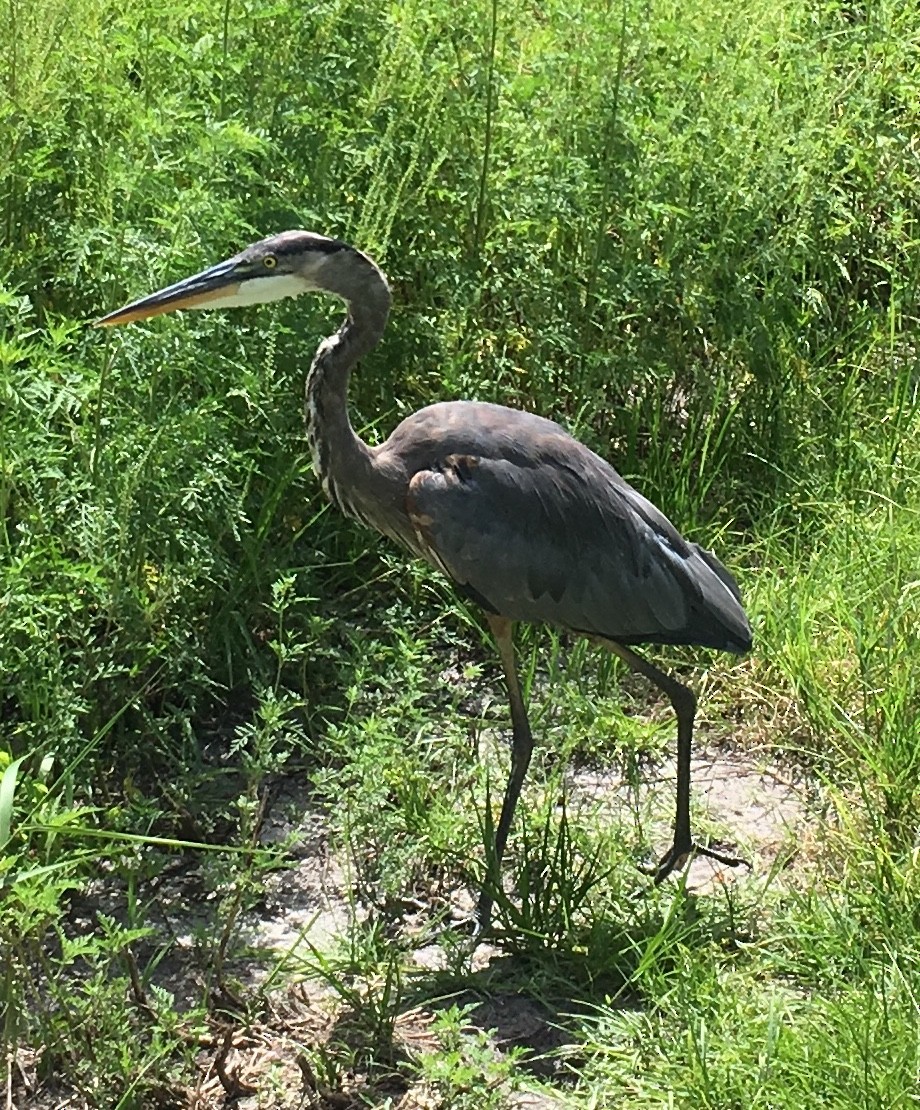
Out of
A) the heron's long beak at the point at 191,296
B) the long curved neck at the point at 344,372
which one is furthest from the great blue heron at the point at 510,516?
the heron's long beak at the point at 191,296

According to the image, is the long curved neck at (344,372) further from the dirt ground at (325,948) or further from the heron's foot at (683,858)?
the heron's foot at (683,858)

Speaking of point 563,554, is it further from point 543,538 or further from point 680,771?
point 680,771

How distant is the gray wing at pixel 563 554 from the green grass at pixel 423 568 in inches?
11.3

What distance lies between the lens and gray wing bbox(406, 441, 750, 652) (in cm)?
371

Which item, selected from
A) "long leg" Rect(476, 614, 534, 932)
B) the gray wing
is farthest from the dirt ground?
the gray wing

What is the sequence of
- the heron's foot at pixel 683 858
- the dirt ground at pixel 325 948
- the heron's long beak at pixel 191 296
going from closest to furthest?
the dirt ground at pixel 325 948
the heron's long beak at pixel 191 296
the heron's foot at pixel 683 858

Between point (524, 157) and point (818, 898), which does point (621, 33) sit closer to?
point (524, 157)

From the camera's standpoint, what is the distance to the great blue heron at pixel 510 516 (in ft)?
12.2

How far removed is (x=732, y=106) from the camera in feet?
15.6

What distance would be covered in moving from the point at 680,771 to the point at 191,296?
5.29ft

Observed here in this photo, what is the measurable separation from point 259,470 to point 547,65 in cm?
154

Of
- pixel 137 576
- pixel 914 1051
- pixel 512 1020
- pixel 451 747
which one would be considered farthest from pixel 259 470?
pixel 914 1051

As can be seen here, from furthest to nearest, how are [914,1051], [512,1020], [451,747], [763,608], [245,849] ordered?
1. [763,608]
2. [451,747]
3. [512,1020]
4. [245,849]
5. [914,1051]

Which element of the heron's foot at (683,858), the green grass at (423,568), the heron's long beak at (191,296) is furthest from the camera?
the heron's foot at (683,858)
